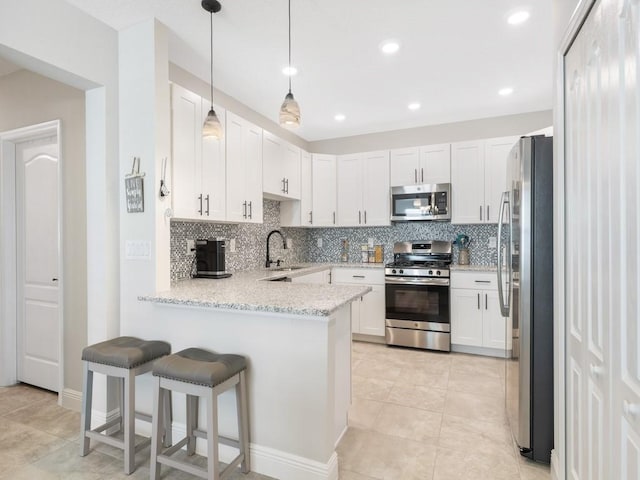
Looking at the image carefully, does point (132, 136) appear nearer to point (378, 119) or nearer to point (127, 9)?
point (127, 9)

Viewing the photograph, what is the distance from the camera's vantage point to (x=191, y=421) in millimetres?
1996

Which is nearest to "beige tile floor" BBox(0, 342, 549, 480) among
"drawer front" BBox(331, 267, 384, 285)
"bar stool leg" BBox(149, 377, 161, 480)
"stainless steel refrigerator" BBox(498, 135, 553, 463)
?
"bar stool leg" BBox(149, 377, 161, 480)

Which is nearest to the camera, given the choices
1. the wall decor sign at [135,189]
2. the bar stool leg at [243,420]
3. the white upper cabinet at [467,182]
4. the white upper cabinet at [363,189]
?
the bar stool leg at [243,420]

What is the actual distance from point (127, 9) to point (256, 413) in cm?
256

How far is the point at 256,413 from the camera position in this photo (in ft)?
6.25

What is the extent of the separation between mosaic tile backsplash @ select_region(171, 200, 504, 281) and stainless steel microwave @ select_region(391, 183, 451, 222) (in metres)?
0.34

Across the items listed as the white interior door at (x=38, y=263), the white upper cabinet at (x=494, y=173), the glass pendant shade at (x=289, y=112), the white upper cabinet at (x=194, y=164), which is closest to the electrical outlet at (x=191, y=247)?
the white upper cabinet at (x=194, y=164)

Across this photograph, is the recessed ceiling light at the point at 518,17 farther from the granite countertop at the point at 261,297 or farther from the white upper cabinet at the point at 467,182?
the granite countertop at the point at 261,297

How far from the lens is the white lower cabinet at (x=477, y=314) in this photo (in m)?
3.66

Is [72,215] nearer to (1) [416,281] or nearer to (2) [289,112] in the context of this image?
(2) [289,112]

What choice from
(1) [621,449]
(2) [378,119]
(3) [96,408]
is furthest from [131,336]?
(2) [378,119]

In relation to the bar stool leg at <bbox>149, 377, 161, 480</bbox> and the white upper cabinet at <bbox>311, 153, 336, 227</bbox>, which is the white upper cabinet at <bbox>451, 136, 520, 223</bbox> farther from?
the bar stool leg at <bbox>149, 377, 161, 480</bbox>

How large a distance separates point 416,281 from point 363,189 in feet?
4.61

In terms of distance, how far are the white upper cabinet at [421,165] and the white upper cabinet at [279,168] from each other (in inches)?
48.6
